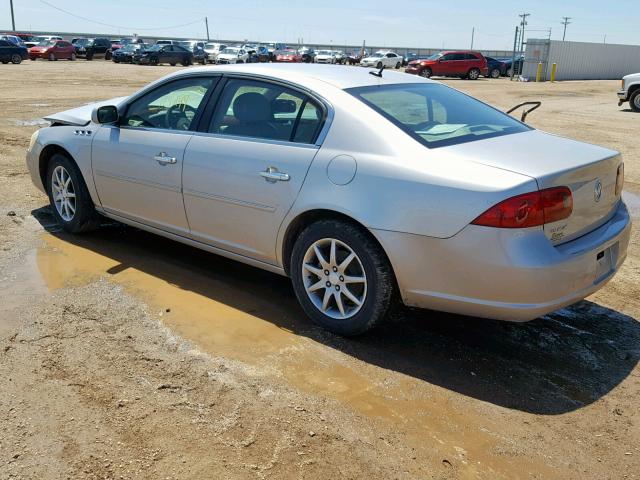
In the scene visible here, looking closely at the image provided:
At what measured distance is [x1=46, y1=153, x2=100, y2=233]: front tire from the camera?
18.5 feet

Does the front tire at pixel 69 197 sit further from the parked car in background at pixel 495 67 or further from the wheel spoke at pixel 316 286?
the parked car in background at pixel 495 67

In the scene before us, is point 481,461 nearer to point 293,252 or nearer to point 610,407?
point 610,407

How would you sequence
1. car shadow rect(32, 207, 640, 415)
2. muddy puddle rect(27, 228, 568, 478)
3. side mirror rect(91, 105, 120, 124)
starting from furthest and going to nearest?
side mirror rect(91, 105, 120, 124)
car shadow rect(32, 207, 640, 415)
muddy puddle rect(27, 228, 568, 478)

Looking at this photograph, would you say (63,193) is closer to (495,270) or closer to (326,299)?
(326,299)

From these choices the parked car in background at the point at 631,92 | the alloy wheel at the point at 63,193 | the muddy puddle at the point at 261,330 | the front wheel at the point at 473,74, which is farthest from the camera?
the front wheel at the point at 473,74

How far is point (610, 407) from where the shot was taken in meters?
3.34

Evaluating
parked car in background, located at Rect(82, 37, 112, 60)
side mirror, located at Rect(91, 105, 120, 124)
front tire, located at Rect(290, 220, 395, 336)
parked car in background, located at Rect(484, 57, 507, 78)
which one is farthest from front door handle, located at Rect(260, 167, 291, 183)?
parked car in background, located at Rect(82, 37, 112, 60)

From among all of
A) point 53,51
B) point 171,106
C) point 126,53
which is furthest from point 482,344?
point 53,51

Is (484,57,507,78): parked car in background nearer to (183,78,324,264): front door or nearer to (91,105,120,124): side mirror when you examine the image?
(91,105,120,124): side mirror

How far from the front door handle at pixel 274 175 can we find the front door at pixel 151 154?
0.83 meters

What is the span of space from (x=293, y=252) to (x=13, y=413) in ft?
5.91

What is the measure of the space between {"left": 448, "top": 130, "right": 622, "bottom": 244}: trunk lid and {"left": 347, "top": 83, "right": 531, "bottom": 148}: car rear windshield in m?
0.16

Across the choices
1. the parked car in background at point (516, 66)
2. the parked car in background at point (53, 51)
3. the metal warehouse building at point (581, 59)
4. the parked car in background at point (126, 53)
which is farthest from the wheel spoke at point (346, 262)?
the parked car in background at point (53, 51)

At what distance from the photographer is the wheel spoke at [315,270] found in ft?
13.1
